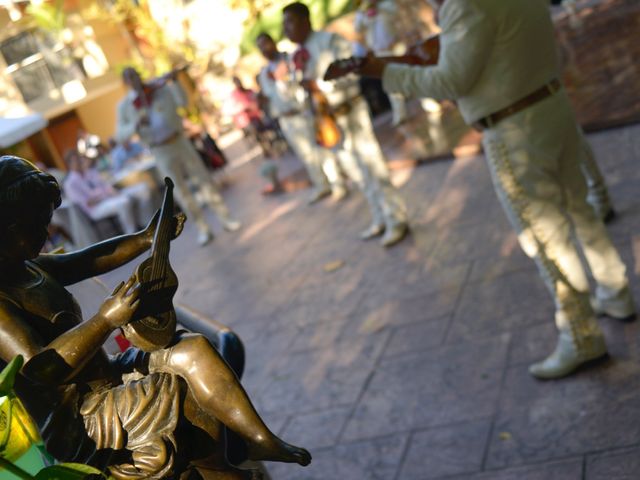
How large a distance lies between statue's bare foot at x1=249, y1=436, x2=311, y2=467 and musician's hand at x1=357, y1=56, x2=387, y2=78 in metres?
2.24

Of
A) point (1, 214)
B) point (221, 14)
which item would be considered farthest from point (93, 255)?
point (221, 14)

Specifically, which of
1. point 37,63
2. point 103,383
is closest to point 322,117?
point 103,383

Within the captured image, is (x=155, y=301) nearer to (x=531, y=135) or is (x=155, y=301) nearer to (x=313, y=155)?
(x=531, y=135)

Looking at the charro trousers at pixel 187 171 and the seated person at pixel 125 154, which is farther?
the seated person at pixel 125 154

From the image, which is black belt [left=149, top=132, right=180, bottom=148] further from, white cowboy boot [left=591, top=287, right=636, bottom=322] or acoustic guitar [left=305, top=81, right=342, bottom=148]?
white cowboy boot [left=591, top=287, right=636, bottom=322]

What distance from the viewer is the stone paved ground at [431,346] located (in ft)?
13.3

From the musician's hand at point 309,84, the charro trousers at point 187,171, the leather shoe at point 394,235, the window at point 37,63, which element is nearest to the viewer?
the musician's hand at point 309,84

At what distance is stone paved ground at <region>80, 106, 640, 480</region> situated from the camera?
4.06m

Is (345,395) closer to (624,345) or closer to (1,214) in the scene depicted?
(624,345)

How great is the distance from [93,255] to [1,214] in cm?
47

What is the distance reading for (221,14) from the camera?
933 inches

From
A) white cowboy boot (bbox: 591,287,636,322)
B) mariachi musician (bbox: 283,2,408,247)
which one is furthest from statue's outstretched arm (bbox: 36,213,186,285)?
mariachi musician (bbox: 283,2,408,247)

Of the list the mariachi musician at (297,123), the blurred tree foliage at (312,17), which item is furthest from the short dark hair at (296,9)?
the blurred tree foliage at (312,17)

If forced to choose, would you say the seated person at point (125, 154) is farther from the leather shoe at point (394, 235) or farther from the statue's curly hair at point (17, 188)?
the statue's curly hair at point (17, 188)
